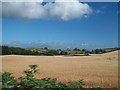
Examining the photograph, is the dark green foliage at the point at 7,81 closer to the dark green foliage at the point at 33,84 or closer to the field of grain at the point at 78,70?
the dark green foliage at the point at 33,84

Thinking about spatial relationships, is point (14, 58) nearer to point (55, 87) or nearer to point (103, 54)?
point (103, 54)

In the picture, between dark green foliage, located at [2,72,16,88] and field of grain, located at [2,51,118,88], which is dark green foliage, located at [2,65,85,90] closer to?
dark green foliage, located at [2,72,16,88]

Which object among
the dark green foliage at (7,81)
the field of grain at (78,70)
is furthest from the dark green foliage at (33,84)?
the field of grain at (78,70)

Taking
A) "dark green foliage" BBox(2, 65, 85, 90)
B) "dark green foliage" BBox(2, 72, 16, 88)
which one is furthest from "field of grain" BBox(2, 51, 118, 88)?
"dark green foliage" BBox(2, 72, 16, 88)

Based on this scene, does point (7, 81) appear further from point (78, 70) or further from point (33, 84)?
point (78, 70)

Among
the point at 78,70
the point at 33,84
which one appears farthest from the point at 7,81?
the point at 78,70

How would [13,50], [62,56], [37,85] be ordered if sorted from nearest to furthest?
[37,85] → [13,50] → [62,56]

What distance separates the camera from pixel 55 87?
19.2 feet

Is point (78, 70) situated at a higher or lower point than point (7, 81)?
lower

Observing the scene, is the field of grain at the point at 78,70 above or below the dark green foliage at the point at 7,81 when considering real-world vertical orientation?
below

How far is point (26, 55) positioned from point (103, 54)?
561 centimetres

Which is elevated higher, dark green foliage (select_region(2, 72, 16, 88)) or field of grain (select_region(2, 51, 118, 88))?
dark green foliage (select_region(2, 72, 16, 88))

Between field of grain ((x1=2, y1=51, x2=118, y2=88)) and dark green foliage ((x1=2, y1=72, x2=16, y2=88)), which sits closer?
dark green foliage ((x1=2, y1=72, x2=16, y2=88))

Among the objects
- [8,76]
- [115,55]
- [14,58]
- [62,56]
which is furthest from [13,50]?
[8,76]
